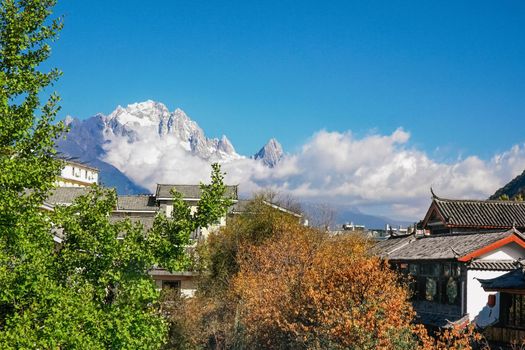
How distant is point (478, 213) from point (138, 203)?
48.4 m

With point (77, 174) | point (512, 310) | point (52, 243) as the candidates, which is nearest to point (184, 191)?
point (77, 174)

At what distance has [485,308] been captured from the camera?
27922mm

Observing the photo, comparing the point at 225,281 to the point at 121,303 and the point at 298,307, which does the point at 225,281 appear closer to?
the point at 298,307

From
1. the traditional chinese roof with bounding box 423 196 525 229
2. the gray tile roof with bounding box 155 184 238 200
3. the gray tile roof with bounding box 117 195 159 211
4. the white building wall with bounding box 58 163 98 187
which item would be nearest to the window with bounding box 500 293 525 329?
the traditional chinese roof with bounding box 423 196 525 229

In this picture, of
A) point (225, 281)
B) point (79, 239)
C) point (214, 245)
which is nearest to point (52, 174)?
point (79, 239)

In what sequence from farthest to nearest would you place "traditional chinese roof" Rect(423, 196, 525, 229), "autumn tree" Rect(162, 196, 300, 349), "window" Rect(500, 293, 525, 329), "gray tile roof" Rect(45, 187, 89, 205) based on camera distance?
"gray tile roof" Rect(45, 187, 89, 205) < "traditional chinese roof" Rect(423, 196, 525, 229) < "autumn tree" Rect(162, 196, 300, 349) < "window" Rect(500, 293, 525, 329)

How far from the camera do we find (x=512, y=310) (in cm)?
2467

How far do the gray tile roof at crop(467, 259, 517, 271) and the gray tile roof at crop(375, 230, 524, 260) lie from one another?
62cm

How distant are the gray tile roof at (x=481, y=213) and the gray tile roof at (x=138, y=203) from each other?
44.8 m

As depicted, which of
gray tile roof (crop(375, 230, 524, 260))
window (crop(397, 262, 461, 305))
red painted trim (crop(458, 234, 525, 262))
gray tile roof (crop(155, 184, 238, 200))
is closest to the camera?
red painted trim (crop(458, 234, 525, 262))

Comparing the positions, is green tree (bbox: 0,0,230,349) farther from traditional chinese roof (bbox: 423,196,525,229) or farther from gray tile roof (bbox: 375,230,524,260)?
traditional chinese roof (bbox: 423,196,525,229)

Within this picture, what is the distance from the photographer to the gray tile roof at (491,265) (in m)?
28.5

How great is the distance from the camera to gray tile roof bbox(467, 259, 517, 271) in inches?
1121

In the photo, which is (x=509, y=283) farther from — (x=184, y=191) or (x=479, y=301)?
(x=184, y=191)
